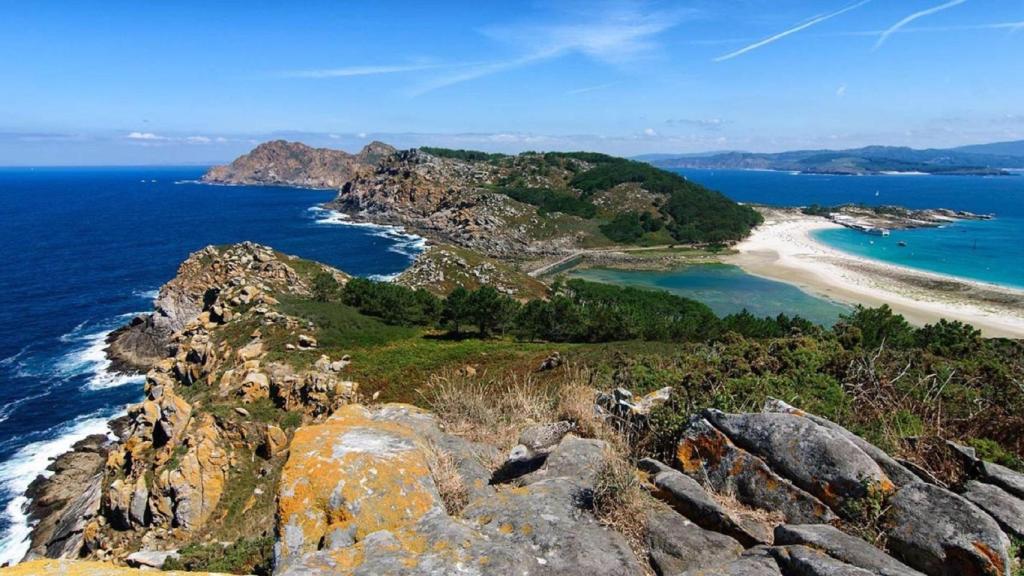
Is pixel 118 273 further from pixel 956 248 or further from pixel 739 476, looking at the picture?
pixel 956 248

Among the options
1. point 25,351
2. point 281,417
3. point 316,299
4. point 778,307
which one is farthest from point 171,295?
point 778,307

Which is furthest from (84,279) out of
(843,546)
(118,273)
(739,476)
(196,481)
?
(843,546)

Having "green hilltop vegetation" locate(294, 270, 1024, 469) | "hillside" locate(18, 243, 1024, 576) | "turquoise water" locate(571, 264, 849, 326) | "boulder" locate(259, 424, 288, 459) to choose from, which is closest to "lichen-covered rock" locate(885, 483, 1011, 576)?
"hillside" locate(18, 243, 1024, 576)

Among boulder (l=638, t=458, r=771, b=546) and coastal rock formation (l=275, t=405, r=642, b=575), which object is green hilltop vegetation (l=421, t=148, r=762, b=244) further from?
coastal rock formation (l=275, t=405, r=642, b=575)

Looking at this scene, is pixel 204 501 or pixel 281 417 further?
pixel 281 417

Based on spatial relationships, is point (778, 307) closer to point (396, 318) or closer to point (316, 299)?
point (396, 318)

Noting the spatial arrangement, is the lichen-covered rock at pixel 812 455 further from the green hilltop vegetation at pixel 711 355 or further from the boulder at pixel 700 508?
the green hilltop vegetation at pixel 711 355
